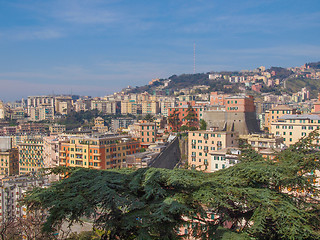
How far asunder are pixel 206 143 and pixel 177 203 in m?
27.0

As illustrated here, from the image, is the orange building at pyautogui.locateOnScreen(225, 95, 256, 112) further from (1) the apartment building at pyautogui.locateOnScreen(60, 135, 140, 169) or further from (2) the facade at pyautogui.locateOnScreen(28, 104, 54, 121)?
(2) the facade at pyautogui.locateOnScreen(28, 104, 54, 121)

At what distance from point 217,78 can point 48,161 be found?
152 metres

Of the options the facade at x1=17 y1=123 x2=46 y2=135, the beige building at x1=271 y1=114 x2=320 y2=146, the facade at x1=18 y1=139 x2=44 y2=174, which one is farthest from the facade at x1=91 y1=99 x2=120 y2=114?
the beige building at x1=271 y1=114 x2=320 y2=146

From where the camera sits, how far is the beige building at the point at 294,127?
106 feet

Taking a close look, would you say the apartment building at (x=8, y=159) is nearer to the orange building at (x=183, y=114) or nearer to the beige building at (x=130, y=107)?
the orange building at (x=183, y=114)

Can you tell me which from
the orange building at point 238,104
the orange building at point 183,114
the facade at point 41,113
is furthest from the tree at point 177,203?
the facade at point 41,113

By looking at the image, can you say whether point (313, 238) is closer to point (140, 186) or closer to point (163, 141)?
point (140, 186)

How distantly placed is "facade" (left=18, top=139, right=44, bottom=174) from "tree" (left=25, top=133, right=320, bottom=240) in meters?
45.1

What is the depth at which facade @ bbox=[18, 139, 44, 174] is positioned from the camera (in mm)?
51688

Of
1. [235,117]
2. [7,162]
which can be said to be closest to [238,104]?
[235,117]

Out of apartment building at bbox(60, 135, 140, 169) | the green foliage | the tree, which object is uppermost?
the green foliage

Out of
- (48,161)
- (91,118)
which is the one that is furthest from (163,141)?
(91,118)

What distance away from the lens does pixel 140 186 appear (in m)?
9.38

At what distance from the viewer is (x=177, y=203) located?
7.95 metres
